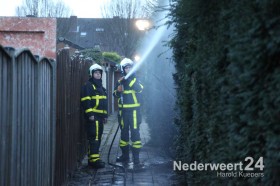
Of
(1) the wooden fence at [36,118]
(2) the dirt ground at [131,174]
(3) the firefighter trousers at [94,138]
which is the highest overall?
(1) the wooden fence at [36,118]

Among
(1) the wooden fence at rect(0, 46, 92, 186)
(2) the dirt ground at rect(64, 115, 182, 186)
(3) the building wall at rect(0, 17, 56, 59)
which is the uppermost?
(3) the building wall at rect(0, 17, 56, 59)

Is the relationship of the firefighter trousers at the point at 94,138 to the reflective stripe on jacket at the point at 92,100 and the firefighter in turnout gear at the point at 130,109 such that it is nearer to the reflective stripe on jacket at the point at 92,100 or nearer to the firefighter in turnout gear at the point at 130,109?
the reflective stripe on jacket at the point at 92,100

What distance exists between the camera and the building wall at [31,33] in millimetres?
8664

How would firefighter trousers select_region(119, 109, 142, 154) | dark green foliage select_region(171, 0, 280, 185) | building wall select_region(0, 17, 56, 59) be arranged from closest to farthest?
dark green foliage select_region(171, 0, 280, 185) → building wall select_region(0, 17, 56, 59) → firefighter trousers select_region(119, 109, 142, 154)

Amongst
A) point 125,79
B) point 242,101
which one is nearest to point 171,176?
point 125,79

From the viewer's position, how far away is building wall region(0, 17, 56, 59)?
8.66m

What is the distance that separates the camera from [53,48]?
855 centimetres

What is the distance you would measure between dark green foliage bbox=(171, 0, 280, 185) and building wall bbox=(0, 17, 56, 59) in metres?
4.30

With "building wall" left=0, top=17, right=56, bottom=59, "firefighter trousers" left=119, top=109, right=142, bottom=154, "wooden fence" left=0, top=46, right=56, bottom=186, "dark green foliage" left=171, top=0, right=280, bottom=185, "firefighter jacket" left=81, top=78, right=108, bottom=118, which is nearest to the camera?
"dark green foliage" left=171, top=0, right=280, bottom=185

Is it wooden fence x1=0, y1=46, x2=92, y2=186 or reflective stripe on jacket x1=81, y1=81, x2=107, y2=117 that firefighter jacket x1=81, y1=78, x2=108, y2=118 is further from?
wooden fence x1=0, y1=46, x2=92, y2=186

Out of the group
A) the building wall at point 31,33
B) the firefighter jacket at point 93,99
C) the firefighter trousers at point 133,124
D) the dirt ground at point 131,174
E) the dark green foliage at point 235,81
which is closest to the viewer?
the dark green foliage at point 235,81

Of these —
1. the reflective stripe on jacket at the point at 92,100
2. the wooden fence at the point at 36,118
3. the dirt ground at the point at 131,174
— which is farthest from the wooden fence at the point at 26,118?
the reflective stripe on jacket at the point at 92,100

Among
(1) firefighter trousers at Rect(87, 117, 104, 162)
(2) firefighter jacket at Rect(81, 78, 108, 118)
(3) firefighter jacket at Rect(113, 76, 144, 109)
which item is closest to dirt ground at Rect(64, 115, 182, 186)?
(1) firefighter trousers at Rect(87, 117, 104, 162)

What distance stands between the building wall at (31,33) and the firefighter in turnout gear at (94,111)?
3.37 ft
